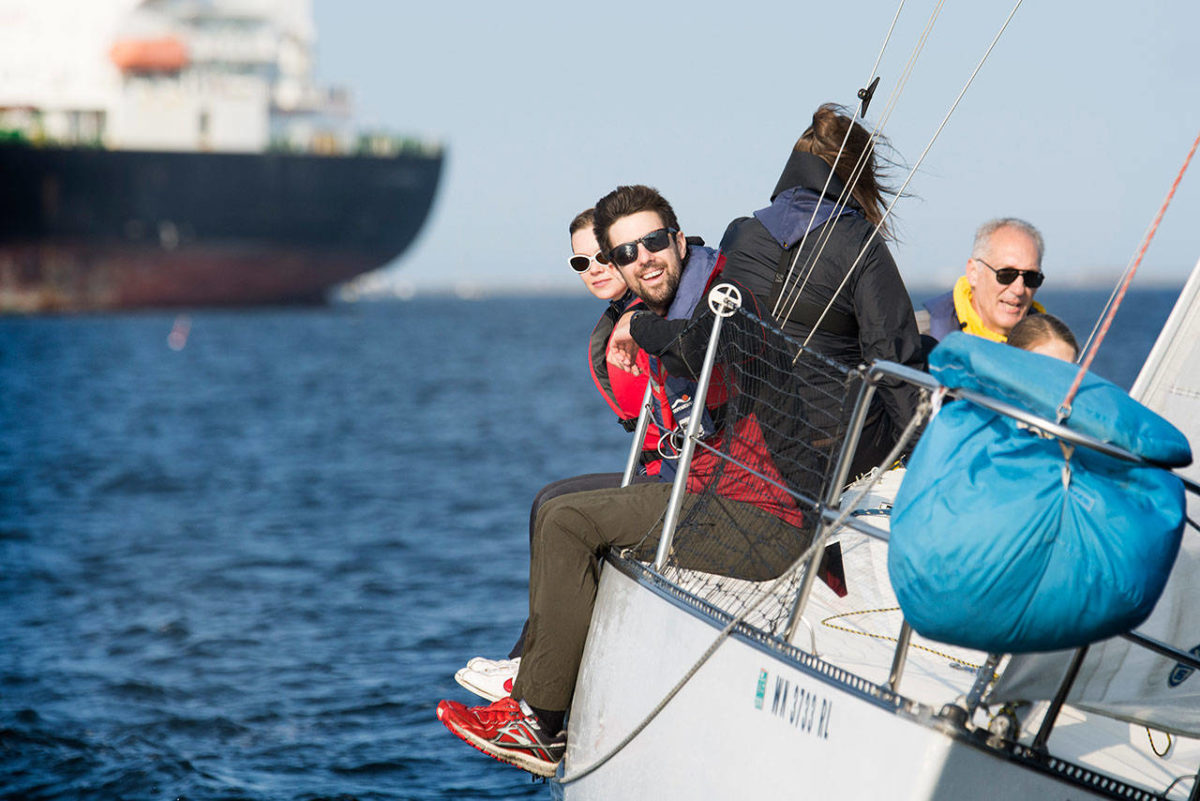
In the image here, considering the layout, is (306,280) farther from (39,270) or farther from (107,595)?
(107,595)

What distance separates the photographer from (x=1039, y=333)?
10.5 feet

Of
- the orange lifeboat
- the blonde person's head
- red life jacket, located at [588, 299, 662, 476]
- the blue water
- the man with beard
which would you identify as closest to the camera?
the blonde person's head

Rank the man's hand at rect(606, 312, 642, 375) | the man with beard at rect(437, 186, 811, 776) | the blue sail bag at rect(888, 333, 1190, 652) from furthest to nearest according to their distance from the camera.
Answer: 1. the man's hand at rect(606, 312, 642, 375)
2. the man with beard at rect(437, 186, 811, 776)
3. the blue sail bag at rect(888, 333, 1190, 652)

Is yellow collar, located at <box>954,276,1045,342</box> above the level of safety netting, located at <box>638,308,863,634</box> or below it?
above

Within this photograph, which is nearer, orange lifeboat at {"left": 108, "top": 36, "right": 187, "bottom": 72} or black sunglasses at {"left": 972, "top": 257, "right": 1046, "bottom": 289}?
black sunglasses at {"left": 972, "top": 257, "right": 1046, "bottom": 289}

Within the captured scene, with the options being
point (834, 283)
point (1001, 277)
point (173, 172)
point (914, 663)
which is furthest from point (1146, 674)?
point (173, 172)

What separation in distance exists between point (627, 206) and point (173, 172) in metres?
54.6

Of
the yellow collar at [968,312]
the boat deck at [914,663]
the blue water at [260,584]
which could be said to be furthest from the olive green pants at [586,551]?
the blue water at [260,584]

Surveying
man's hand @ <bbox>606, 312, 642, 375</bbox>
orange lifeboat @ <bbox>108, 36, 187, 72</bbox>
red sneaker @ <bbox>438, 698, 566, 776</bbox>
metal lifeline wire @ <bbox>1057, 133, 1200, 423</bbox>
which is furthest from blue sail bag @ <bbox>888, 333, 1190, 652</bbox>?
orange lifeboat @ <bbox>108, 36, 187, 72</bbox>

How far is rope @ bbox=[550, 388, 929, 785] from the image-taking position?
2443mm

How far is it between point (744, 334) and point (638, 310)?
401 mm

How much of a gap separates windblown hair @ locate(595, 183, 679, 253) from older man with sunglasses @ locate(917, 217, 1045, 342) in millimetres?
1342

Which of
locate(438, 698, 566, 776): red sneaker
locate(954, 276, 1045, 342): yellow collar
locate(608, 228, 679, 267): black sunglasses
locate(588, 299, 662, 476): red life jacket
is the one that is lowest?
locate(438, 698, 566, 776): red sneaker

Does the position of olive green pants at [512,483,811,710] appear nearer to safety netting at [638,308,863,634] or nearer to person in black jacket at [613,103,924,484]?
safety netting at [638,308,863,634]
